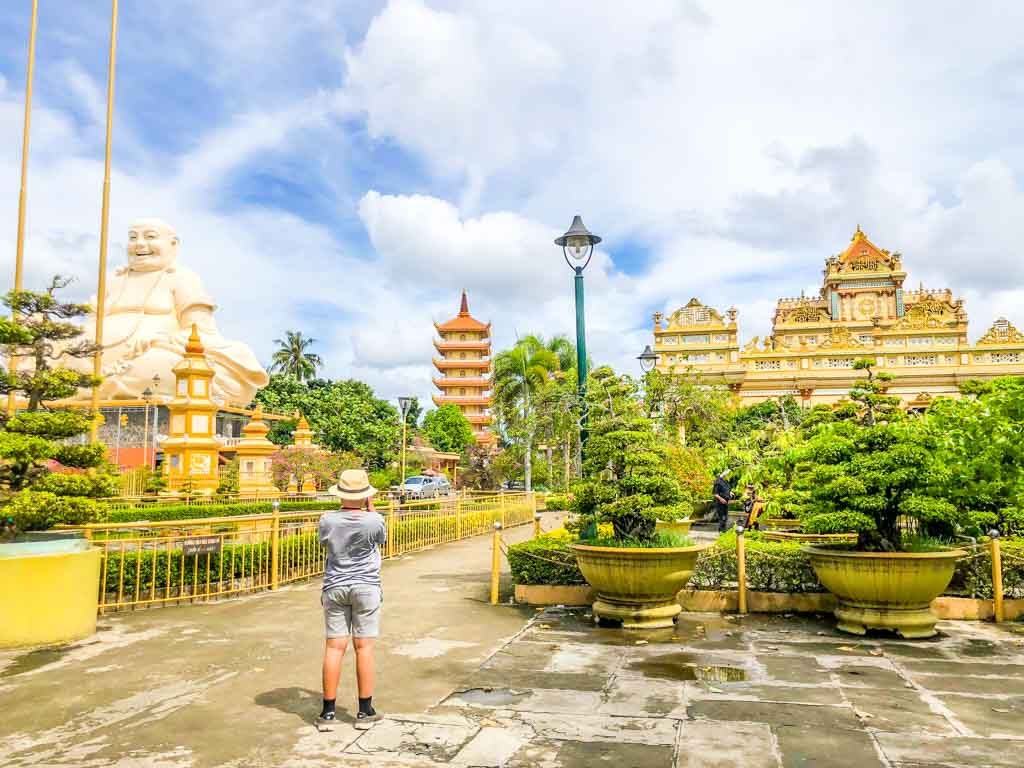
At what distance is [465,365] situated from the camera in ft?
268

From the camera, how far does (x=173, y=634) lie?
812cm

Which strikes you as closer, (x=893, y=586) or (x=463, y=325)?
(x=893, y=586)

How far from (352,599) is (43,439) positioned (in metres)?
4.79

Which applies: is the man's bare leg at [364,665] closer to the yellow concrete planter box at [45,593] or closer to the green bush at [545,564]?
the yellow concrete planter box at [45,593]

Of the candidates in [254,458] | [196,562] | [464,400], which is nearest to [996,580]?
[196,562]

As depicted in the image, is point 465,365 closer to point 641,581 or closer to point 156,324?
point 156,324

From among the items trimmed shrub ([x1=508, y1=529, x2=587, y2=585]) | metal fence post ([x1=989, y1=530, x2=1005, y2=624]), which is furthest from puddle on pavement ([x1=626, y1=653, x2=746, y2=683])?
metal fence post ([x1=989, y1=530, x2=1005, y2=624])

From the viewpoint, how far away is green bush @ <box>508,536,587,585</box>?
972 cm

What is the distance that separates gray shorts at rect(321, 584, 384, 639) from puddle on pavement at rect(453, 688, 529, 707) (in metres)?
0.96

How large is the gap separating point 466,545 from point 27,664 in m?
11.1

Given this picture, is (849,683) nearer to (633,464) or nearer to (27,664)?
(633,464)

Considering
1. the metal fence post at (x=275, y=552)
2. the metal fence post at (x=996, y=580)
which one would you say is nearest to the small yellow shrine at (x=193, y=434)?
the metal fence post at (x=275, y=552)

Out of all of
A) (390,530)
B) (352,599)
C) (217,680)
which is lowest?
(217,680)

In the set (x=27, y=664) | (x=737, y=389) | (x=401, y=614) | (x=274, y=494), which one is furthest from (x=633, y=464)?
(x=737, y=389)
